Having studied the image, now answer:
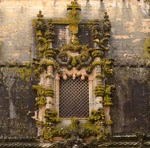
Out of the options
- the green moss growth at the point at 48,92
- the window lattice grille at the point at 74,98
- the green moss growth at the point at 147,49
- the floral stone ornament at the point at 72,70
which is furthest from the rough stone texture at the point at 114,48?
the window lattice grille at the point at 74,98

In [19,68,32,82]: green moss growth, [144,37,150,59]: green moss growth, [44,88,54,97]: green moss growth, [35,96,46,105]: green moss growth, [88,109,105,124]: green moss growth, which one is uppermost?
[144,37,150,59]: green moss growth

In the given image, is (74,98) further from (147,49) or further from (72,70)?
(147,49)

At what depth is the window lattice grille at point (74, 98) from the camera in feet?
64.5

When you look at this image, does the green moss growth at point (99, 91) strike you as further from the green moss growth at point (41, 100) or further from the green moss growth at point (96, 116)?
the green moss growth at point (41, 100)

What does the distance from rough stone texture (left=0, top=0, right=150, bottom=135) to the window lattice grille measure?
3.59 ft

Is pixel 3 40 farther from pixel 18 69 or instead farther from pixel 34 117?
pixel 34 117

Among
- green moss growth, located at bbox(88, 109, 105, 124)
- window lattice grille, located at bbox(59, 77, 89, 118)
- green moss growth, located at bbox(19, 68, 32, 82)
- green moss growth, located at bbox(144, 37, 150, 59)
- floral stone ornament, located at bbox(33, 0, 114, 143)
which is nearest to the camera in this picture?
floral stone ornament, located at bbox(33, 0, 114, 143)

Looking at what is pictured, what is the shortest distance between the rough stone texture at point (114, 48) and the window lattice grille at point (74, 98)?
1094 mm

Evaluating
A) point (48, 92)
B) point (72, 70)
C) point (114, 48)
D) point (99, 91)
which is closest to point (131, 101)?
Result: point (99, 91)

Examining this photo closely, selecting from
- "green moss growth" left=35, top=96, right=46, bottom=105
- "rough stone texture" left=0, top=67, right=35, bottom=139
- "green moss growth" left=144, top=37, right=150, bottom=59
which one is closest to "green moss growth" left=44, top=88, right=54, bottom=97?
"green moss growth" left=35, top=96, right=46, bottom=105

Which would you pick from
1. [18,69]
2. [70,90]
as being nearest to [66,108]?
[70,90]

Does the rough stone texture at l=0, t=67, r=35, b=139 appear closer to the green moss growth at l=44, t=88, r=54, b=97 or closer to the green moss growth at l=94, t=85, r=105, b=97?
the green moss growth at l=44, t=88, r=54, b=97

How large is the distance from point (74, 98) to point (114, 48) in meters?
2.54

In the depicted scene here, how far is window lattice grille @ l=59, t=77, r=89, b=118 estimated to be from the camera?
19656mm
